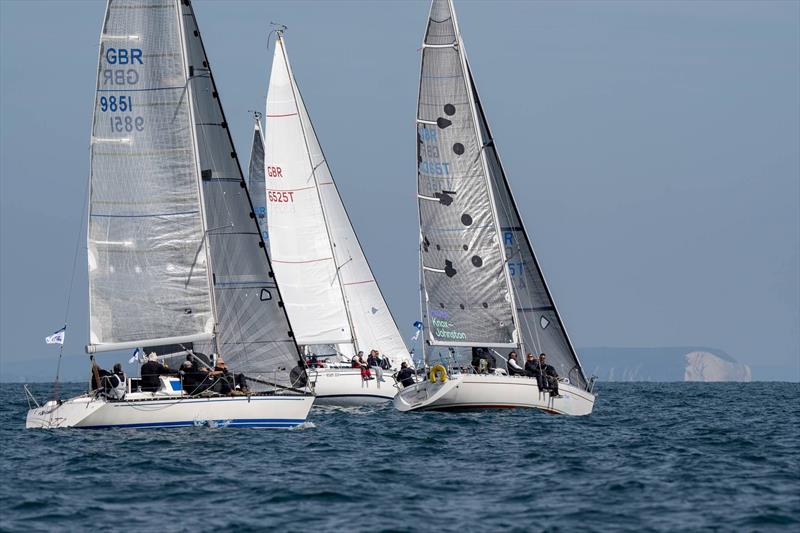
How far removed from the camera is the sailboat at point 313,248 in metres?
44.2

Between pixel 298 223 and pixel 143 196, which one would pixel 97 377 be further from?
pixel 298 223

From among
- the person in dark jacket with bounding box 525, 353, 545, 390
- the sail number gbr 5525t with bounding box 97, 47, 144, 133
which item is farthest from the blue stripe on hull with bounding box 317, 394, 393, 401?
the sail number gbr 5525t with bounding box 97, 47, 144, 133

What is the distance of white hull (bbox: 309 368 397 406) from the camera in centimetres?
4050

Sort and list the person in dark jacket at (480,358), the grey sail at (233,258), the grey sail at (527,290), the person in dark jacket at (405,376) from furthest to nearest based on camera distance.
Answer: the person in dark jacket at (405,376), the grey sail at (527,290), the person in dark jacket at (480,358), the grey sail at (233,258)

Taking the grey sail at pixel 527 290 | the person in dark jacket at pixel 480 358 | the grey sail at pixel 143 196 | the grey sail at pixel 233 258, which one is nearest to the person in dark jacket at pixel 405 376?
the person in dark jacket at pixel 480 358

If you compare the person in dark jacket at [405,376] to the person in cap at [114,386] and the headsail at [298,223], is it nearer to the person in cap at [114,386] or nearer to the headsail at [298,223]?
the headsail at [298,223]

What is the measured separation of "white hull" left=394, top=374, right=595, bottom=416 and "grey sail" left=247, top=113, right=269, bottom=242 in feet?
48.9

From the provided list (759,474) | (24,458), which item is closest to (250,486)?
(24,458)

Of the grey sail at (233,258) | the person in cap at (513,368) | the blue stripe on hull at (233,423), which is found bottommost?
the blue stripe on hull at (233,423)

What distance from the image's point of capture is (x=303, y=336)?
4353 centimetres

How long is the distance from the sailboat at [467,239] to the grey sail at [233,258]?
805 centimetres

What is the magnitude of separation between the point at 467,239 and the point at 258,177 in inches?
541

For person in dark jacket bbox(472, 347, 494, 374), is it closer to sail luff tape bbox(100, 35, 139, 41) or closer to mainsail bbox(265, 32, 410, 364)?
mainsail bbox(265, 32, 410, 364)

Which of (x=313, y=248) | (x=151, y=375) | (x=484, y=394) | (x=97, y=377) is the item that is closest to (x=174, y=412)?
(x=151, y=375)
